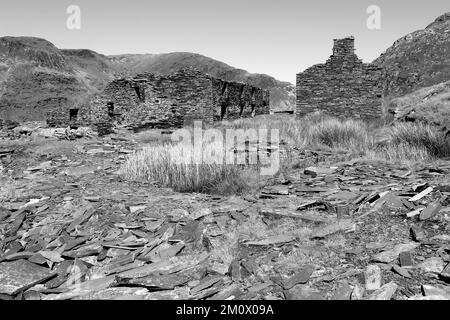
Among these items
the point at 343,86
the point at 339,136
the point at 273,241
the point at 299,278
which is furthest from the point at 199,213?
the point at 343,86

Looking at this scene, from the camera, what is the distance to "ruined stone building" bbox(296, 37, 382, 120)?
15.1 m

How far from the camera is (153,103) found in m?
16.4

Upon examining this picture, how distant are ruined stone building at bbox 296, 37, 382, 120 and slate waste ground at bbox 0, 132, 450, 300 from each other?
28.5ft

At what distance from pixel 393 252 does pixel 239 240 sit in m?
1.53

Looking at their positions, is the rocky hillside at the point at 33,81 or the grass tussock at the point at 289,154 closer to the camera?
the grass tussock at the point at 289,154

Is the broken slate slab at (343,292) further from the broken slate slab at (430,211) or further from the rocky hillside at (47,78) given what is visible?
the rocky hillside at (47,78)

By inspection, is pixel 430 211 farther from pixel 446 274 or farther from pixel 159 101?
pixel 159 101

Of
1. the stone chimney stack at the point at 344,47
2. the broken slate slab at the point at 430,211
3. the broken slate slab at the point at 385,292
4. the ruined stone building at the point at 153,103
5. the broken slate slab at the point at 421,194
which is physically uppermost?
the stone chimney stack at the point at 344,47

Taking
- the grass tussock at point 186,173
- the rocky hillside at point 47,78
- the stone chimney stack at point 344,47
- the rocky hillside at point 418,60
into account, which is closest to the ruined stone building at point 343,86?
the stone chimney stack at point 344,47

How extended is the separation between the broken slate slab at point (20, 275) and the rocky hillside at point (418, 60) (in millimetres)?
28534

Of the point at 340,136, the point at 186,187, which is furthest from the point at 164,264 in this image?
the point at 340,136

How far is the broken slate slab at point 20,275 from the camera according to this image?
3829 mm

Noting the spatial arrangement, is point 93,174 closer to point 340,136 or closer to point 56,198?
point 56,198
